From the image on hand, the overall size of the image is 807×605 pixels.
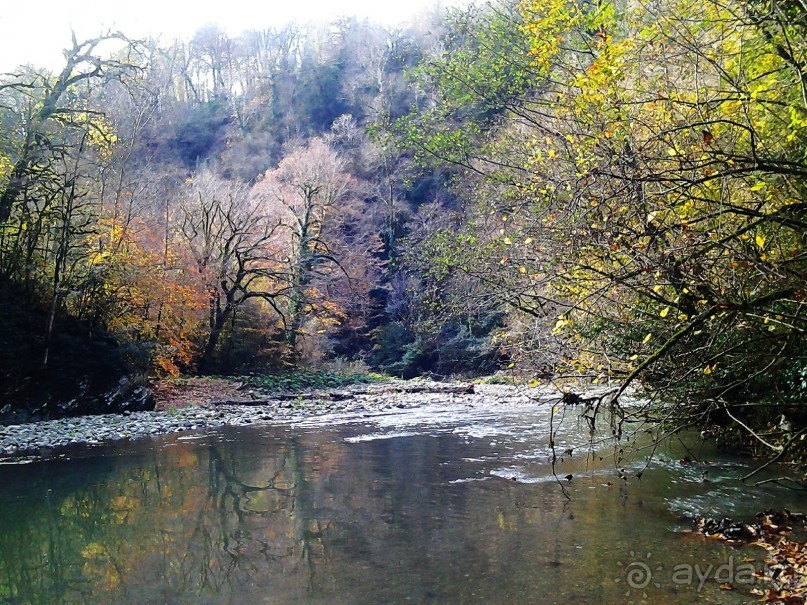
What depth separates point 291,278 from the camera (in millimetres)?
29688

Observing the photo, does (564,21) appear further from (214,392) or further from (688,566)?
(214,392)

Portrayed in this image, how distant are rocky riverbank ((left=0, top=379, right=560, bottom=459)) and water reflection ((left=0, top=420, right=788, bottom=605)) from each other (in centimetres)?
237

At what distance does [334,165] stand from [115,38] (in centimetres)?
1988

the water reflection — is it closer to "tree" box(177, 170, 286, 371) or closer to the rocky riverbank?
the rocky riverbank

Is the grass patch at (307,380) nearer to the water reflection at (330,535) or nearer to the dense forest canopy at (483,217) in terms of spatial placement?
the dense forest canopy at (483,217)

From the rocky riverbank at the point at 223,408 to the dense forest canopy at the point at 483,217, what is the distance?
172 cm

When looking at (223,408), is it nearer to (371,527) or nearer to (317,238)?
(317,238)

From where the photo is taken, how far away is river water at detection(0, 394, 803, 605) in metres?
5.55

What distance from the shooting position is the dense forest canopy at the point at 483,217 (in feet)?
18.1

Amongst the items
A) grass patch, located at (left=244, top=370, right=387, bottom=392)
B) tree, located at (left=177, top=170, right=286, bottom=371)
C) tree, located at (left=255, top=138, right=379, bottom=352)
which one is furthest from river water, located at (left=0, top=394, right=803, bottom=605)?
tree, located at (left=255, top=138, right=379, bottom=352)

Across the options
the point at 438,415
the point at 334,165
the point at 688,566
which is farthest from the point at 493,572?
the point at 334,165

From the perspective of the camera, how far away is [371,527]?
731cm

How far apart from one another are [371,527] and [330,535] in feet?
1.61

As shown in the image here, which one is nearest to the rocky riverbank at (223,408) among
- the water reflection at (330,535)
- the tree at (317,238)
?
the water reflection at (330,535)
